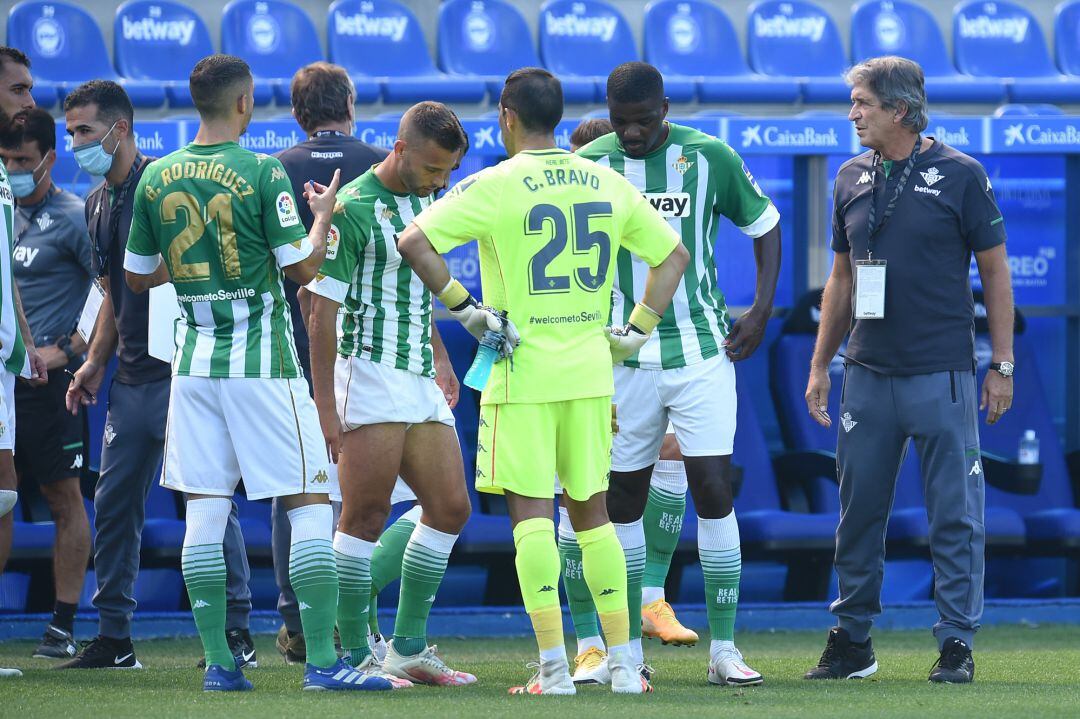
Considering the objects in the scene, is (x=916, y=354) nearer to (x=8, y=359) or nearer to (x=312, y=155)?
(x=312, y=155)

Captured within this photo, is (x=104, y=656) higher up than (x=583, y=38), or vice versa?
(x=583, y=38)

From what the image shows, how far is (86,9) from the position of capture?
953 cm

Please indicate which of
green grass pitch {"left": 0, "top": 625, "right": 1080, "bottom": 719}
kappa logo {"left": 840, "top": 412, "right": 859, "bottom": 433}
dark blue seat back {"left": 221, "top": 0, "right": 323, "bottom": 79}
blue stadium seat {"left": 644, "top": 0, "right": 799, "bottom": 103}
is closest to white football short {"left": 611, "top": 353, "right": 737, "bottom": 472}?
kappa logo {"left": 840, "top": 412, "right": 859, "bottom": 433}

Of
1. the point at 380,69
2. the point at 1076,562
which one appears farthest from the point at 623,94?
the point at 380,69

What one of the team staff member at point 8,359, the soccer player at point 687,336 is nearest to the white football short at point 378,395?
the soccer player at point 687,336

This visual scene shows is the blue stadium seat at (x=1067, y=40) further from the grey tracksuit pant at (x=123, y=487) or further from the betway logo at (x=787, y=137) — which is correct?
the grey tracksuit pant at (x=123, y=487)

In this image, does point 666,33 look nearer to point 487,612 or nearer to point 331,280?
point 487,612

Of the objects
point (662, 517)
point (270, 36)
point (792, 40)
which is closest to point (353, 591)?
point (662, 517)

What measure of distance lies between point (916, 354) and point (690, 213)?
80 cm

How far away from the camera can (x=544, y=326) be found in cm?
402

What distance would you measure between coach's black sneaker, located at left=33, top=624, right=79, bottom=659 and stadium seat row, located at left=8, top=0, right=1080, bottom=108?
3.61 meters

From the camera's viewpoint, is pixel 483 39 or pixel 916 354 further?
pixel 483 39

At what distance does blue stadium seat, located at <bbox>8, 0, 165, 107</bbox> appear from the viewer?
8984mm

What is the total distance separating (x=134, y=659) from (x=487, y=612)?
1.65m
